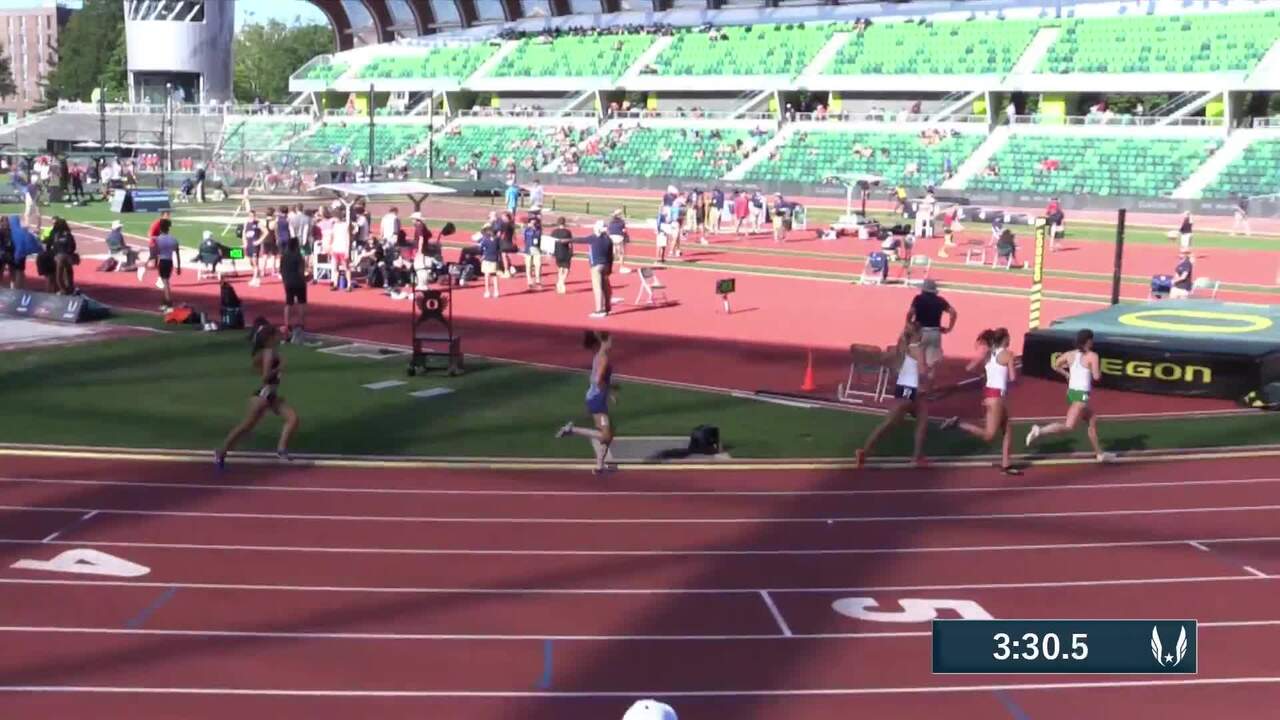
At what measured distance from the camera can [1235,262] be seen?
3925 centimetres

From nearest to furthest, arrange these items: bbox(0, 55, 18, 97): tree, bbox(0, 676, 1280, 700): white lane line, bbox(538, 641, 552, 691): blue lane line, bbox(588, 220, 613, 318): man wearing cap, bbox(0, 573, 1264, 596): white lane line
Answer: bbox(0, 676, 1280, 700): white lane line, bbox(538, 641, 552, 691): blue lane line, bbox(0, 573, 1264, 596): white lane line, bbox(588, 220, 613, 318): man wearing cap, bbox(0, 55, 18, 97): tree

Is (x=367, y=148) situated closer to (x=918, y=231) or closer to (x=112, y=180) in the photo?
(x=112, y=180)

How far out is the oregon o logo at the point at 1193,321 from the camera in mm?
21516

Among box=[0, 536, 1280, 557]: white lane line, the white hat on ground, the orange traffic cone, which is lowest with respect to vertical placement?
box=[0, 536, 1280, 557]: white lane line

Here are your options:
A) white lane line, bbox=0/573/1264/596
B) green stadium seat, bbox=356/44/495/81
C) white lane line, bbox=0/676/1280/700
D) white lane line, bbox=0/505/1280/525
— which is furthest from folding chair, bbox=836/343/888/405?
green stadium seat, bbox=356/44/495/81

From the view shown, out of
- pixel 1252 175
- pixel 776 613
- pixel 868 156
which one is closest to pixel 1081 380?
pixel 776 613

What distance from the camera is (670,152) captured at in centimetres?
7069

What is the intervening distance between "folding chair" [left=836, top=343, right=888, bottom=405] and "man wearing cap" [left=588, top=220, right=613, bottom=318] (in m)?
7.07

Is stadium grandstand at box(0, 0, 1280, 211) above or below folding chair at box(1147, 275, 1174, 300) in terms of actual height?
above

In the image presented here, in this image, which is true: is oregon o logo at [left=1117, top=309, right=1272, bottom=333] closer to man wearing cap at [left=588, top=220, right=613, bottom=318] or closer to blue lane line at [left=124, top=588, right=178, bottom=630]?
man wearing cap at [left=588, top=220, right=613, bottom=318]

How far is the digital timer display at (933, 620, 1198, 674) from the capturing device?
8141 mm

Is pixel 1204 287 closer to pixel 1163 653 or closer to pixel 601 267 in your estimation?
pixel 601 267

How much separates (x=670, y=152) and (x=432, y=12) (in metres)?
40.6

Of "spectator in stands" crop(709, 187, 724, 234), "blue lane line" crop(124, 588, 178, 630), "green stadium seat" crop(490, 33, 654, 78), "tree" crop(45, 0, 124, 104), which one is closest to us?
"blue lane line" crop(124, 588, 178, 630)
